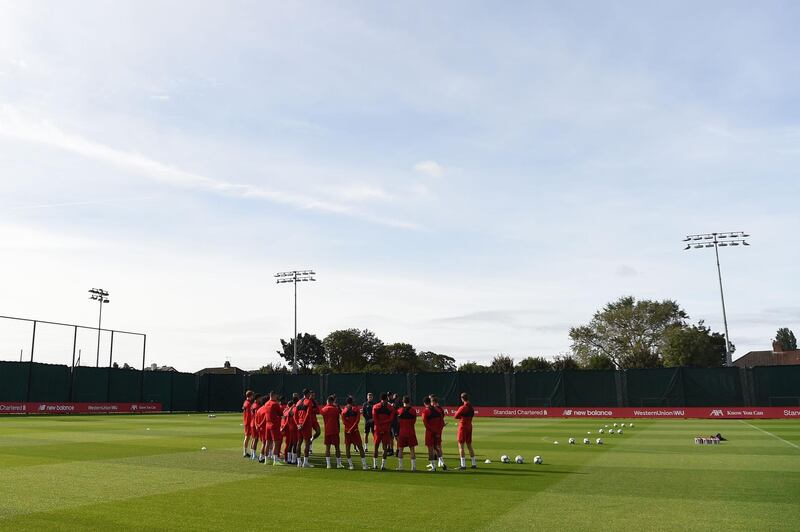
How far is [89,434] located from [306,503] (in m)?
20.1

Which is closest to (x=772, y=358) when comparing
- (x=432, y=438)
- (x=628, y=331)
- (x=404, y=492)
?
(x=628, y=331)

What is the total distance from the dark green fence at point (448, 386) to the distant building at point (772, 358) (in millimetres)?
69641

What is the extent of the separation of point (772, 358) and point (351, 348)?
268 ft

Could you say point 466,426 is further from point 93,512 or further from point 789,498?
point 93,512

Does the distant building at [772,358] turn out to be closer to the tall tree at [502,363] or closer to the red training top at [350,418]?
the tall tree at [502,363]

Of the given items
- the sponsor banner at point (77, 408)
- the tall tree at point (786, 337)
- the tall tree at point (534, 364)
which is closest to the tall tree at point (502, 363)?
the tall tree at point (534, 364)

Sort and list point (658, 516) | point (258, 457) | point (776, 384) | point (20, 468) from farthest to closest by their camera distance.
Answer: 1. point (776, 384)
2. point (258, 457)
3. point (20, 468)
4. point (658, 516)

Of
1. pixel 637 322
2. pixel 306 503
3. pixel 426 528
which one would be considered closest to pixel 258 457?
pixel 306 503

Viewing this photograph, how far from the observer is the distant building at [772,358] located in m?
113

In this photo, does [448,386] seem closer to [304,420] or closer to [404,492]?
[304,420]

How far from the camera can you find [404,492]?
1274cm

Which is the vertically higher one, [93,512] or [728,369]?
[728,369]

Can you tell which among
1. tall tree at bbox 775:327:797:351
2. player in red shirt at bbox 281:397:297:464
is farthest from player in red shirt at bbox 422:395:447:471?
tall tree at bbox 775:327:797:351

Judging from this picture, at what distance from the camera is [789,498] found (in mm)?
11836
